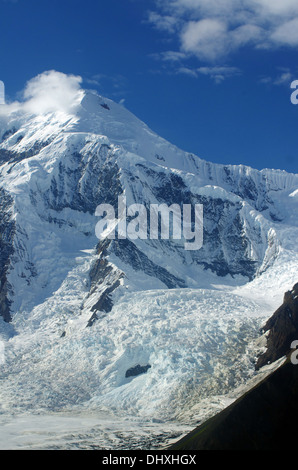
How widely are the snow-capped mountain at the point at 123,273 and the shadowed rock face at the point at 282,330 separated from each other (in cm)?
307

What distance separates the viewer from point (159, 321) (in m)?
90.8

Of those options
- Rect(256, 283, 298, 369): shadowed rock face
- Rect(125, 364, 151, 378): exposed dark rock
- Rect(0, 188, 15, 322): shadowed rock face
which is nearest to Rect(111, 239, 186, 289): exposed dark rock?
Rect(0, 188, 15, 322): shadowed rock face

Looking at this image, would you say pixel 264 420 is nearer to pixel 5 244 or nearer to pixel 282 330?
pixel 282 330

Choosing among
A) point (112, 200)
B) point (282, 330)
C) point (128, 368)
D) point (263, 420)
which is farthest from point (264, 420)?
point (112, 200)

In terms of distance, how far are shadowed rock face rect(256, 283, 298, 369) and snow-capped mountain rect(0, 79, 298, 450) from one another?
3067 millimetres

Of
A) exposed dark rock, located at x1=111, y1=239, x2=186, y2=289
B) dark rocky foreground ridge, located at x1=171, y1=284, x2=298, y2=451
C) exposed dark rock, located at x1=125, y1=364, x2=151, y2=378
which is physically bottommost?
exposed dark rock, located at x1=125, y1=364, x2=151, y2=378

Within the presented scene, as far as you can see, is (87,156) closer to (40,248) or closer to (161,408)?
(40,248)

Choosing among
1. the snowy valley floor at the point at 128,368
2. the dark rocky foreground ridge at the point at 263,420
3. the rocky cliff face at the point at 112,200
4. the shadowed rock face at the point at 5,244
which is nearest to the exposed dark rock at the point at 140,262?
the rocky cliff face at the point at 112,200

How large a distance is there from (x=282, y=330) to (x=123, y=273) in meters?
36.5

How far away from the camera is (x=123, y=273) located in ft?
352

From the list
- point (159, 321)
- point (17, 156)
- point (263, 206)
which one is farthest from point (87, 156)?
point (159, 321)

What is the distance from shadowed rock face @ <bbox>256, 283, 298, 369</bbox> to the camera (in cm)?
7681

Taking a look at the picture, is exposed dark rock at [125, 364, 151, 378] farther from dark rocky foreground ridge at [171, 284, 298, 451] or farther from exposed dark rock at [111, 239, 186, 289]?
dark rocky foreground ridge at [171, 284, 298, 451]

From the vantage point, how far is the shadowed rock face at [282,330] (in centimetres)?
7681
